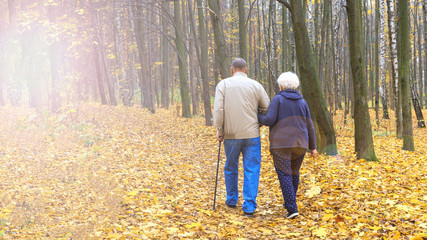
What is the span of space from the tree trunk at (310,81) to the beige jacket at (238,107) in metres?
3.29

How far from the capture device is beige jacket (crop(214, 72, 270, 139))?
5066 mm

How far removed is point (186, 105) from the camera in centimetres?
1755

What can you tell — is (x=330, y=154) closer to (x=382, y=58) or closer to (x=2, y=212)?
(x=2, y=212)

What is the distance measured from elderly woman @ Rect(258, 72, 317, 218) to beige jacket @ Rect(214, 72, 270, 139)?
10.0 inches

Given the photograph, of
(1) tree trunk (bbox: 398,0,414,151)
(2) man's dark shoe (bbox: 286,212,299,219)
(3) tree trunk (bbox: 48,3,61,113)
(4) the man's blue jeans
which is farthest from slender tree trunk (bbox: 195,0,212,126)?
(2) man's dark shoe (bbox: 286,212,299,219)

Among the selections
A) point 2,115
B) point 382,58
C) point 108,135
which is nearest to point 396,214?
point 108,135

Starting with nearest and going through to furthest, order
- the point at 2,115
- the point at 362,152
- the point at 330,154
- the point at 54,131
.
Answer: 1. the point at 362,152
2. the point at 330,154
3. the point at 54,131
4. the point at 2,115

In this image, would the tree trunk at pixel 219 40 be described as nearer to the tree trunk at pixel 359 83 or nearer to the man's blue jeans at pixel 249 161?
the tree trunk at pixel 359 83

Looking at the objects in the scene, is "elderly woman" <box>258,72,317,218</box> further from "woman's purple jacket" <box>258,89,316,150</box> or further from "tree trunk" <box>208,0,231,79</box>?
"tree trunk" <box>208,0,231,79</box>

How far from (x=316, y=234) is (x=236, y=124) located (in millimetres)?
1897

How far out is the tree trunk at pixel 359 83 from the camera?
281 inches

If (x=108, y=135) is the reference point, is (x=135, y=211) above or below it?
below

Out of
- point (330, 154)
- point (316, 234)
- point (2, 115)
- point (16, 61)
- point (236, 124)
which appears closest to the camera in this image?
point (316, 234)

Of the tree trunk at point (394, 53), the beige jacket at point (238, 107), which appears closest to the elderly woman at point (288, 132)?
the beige jacket at point (238, 107)
